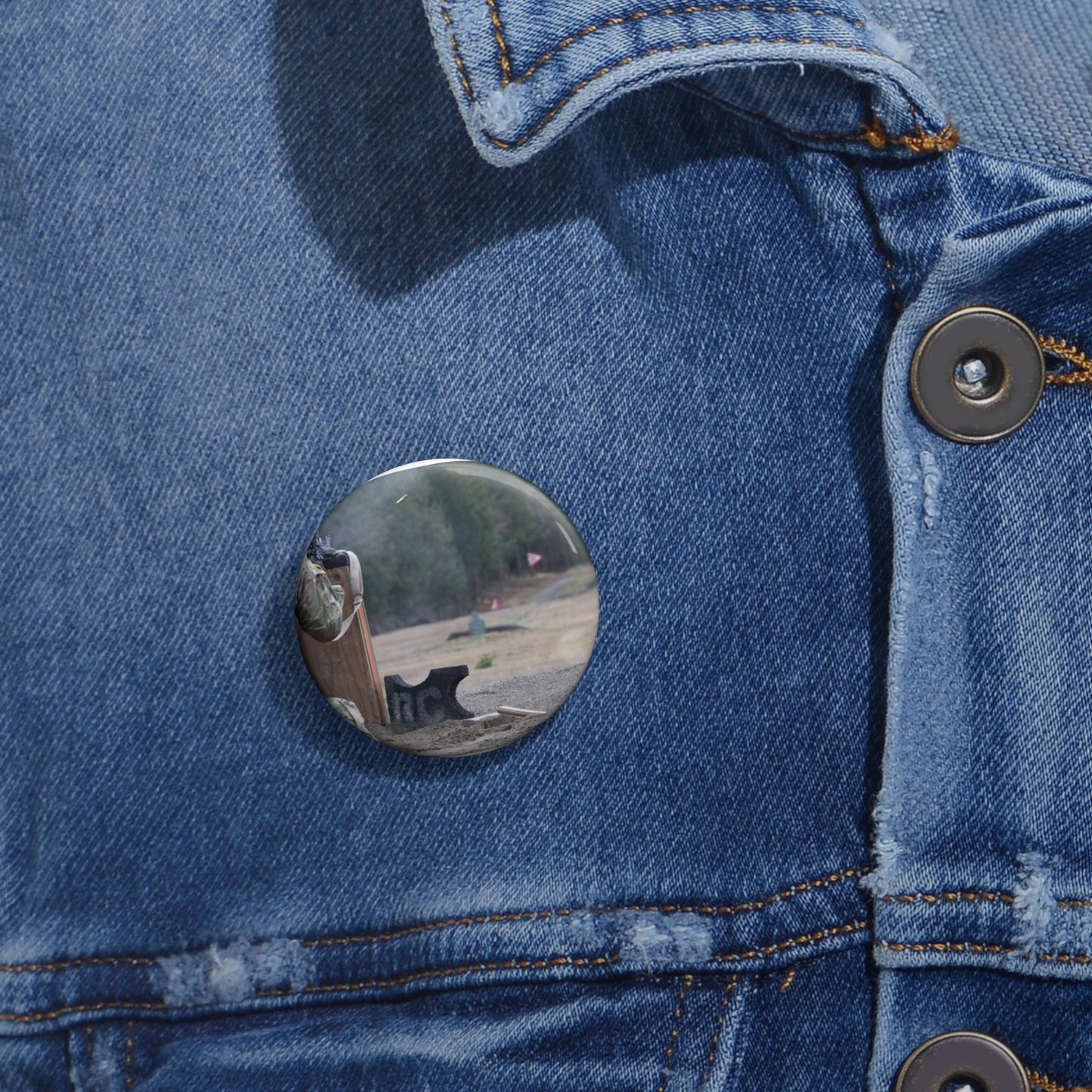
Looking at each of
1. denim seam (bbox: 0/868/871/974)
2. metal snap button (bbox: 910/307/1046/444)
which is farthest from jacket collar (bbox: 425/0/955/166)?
denim seam (bbox: 0/868/871/974)

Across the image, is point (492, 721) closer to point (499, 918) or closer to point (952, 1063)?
point (499, 918)

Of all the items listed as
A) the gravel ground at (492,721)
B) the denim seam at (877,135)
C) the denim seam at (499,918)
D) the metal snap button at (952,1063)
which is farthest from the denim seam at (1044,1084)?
the denim seam at (877,135)

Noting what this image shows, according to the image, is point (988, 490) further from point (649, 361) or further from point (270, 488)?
point (270, 488)

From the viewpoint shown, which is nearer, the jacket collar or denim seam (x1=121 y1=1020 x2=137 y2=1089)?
the jacket collar

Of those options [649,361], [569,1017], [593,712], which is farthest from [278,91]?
[569,1017]

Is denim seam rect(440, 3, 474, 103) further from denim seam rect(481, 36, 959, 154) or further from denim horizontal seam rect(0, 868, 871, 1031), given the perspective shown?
denim horizontal seam rect(0, 868, 871, 1031)

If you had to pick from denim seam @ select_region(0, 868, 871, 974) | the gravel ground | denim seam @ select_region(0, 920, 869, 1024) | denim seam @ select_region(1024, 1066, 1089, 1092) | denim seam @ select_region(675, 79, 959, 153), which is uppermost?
denim seam @ select_region(675, 79, 959, 153)

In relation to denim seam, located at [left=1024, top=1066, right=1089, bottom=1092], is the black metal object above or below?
above

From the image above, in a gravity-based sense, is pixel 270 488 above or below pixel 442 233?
below
